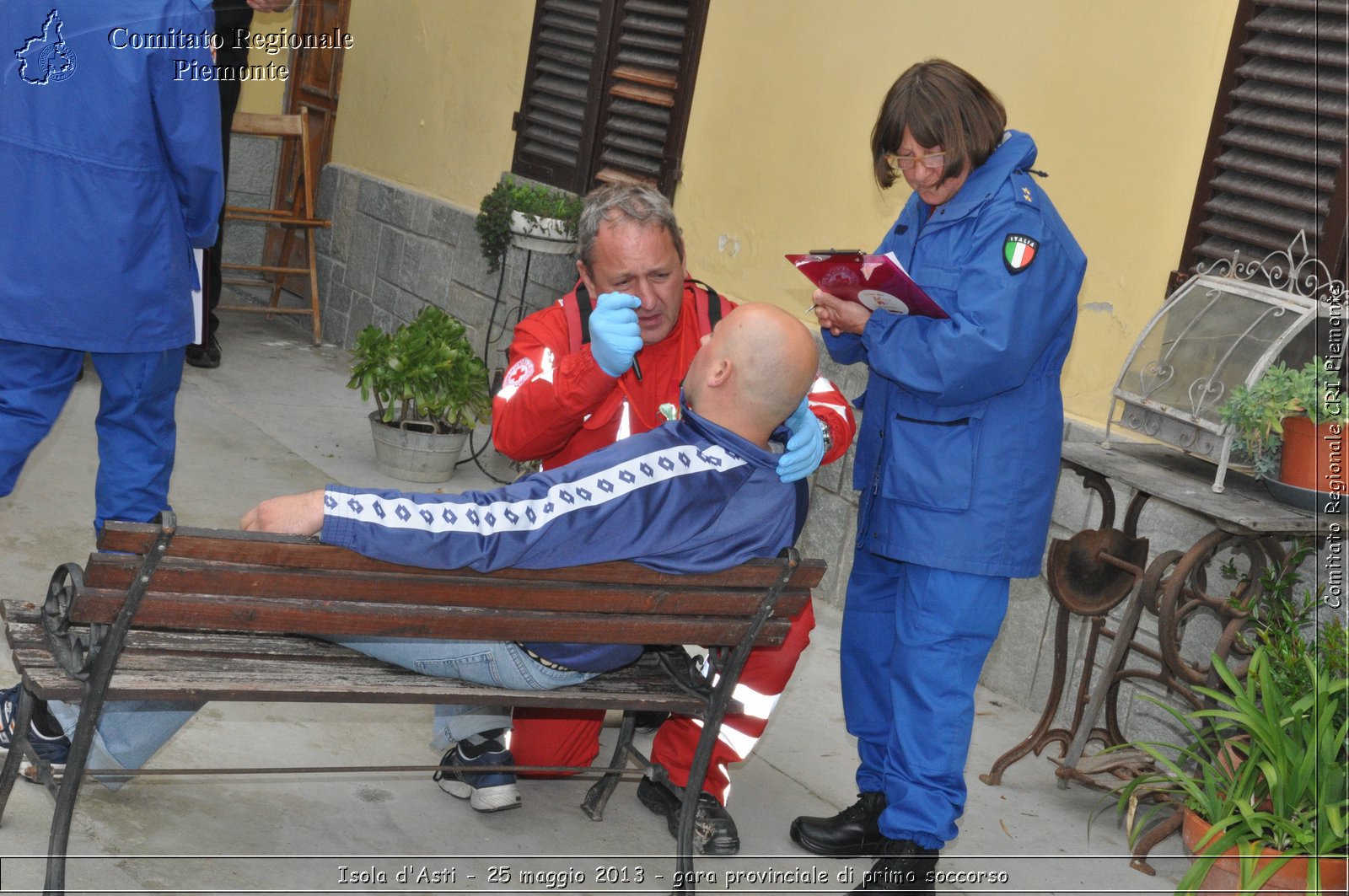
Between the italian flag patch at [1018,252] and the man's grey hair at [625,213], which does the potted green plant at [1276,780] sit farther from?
the man's grey hair at [625,213]

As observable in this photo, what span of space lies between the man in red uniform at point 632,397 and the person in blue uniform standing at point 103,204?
1.09 metres

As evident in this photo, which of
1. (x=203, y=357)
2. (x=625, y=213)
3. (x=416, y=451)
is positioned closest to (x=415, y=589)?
(x=625, y=213)

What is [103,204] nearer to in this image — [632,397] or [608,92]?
[632,397]

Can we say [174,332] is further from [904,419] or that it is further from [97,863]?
[904,419]

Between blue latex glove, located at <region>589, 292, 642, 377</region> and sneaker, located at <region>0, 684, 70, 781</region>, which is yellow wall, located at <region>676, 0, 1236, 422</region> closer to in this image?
blue latex glove, located at <region>589, 292, 642, 377</region>

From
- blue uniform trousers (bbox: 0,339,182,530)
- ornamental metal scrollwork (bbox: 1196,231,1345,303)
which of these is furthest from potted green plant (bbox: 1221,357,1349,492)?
blue uniform trousers (bbox: 0,339,182,530)

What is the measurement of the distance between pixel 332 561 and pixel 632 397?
115 cm

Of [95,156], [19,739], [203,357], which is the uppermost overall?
[95,156]

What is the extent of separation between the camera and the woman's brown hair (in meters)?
3.16

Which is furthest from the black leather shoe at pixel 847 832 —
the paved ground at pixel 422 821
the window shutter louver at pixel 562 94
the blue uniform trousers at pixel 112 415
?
the window shutter louver at pixel 562 94

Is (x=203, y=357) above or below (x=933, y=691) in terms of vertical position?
below

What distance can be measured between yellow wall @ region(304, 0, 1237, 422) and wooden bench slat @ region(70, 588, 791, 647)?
216 centimetres

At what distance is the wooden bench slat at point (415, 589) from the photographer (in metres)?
2.40

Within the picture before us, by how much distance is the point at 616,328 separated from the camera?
3.04 metres
